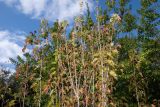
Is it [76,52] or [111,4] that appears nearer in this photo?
[76,52]

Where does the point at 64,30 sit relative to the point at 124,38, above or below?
below

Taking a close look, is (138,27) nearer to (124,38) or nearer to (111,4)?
(124,38)

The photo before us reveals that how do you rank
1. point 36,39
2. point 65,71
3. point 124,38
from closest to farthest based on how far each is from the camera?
point 65,71 < point 36,39 < point 124,38

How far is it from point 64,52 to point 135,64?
177 inches

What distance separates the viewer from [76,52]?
48.3 feet

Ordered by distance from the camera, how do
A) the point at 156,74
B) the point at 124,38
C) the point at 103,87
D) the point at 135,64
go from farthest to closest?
the point at 124,38 → the point at 156,74 → the point at 135,64 → the point at 103,87

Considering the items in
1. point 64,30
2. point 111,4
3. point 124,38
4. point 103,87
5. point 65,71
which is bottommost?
point 103,87

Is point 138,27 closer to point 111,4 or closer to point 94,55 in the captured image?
point 111,4

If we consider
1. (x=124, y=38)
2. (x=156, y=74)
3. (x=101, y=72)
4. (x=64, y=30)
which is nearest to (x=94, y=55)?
(x=101, y=72)

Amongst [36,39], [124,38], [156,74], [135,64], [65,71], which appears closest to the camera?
[65,71]

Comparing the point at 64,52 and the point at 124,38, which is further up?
the point at 124,38

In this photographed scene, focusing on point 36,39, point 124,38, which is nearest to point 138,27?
point 124,38

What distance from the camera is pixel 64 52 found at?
15805 mm

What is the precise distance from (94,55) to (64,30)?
2.87 m
